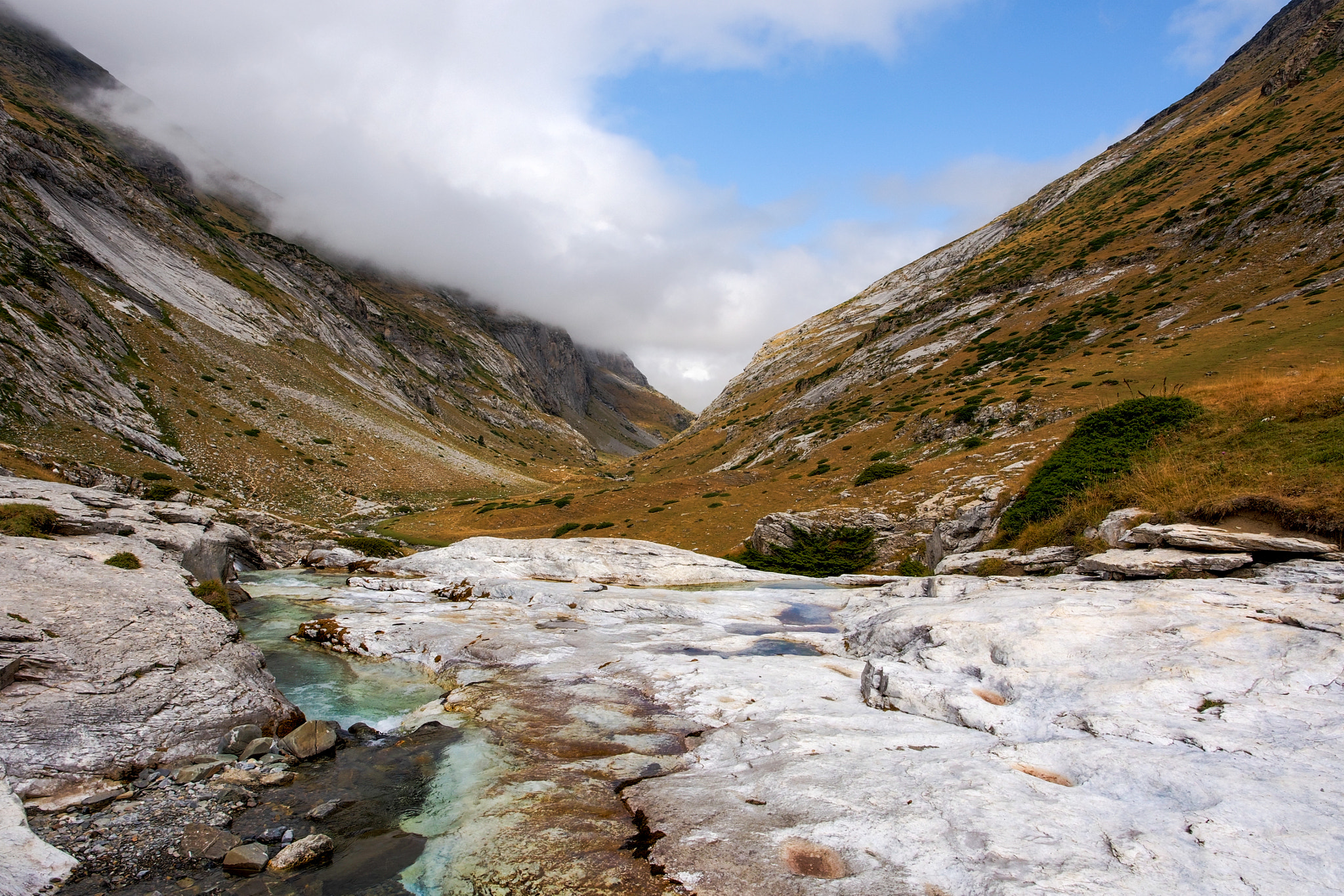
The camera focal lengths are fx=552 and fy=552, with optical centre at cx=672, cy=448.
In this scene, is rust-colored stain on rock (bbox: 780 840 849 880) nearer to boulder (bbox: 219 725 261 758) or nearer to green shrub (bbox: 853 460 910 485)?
boulder (bbox: 219 725 261 758)

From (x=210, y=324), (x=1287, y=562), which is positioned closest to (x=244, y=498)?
(x=210, y=324)

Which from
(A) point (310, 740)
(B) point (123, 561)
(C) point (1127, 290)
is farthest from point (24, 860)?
(C) point (1127, 290)

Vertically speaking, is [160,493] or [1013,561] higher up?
[1013,561]

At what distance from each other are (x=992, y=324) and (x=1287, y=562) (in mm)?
71940

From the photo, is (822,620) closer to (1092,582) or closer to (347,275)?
(1092,582)

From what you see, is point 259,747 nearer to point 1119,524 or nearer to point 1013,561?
point 1013,561

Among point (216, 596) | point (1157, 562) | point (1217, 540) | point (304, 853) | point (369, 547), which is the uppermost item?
point (1217, 540)

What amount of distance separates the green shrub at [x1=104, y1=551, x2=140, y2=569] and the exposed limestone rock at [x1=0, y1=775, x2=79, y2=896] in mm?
10329

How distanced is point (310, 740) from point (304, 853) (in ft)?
11.7

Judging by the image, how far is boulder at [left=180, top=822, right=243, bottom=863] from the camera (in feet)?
23.4

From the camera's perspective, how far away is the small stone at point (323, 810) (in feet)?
26.8

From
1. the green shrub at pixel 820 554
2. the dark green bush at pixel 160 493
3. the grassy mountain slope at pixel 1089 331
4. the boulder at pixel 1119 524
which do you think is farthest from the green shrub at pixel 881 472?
the dark green bush at pixel 160 493

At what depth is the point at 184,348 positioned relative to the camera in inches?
2729

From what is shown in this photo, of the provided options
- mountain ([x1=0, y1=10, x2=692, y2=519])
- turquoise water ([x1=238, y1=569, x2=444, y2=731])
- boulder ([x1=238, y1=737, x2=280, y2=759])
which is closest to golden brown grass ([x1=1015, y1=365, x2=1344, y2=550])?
turquoise water ([x1=238, y1=569, x2=444, y2=731])
